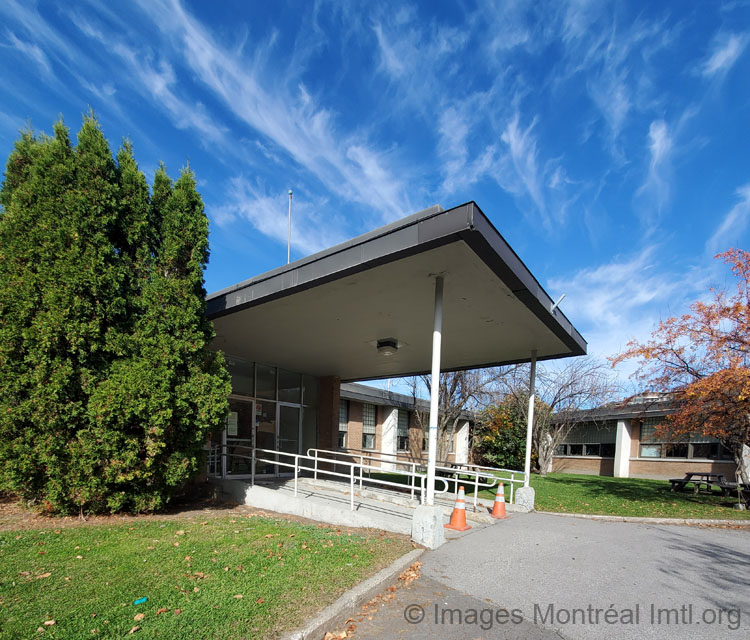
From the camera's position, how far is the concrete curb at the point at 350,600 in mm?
3281

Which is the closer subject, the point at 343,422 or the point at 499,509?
the point at 499,509

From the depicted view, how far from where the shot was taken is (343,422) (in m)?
20.6

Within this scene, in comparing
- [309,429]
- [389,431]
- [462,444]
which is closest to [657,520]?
[309,429]

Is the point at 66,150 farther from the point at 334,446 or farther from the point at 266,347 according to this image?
the point at 334,446

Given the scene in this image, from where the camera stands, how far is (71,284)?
20.3 feet

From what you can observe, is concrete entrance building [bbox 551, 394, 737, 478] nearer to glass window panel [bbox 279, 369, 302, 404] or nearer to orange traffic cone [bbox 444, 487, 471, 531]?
glass window panel [bbox 279, 369, 302, 404]

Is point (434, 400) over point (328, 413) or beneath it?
over

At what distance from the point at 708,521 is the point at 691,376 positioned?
4404 mm

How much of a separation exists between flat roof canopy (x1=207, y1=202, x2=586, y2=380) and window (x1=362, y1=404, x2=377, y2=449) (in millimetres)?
10433

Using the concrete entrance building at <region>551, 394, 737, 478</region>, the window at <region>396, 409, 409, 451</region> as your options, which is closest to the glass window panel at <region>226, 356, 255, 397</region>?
the window at <region>396, 409, 409, 451</region>

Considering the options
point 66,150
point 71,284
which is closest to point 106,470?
point 71,284

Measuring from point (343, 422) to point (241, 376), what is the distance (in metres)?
9.22

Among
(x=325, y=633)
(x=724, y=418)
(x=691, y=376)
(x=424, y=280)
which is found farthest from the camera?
(x=691, y=376)

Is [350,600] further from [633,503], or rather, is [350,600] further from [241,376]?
[633,503]
